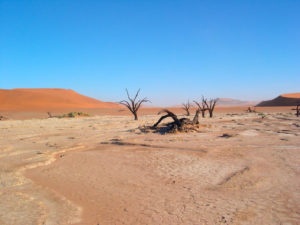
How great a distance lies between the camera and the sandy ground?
2570mm

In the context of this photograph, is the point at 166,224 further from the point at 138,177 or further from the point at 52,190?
the point at 52,190

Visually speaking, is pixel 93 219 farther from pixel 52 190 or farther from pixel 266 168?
pixel 266 168

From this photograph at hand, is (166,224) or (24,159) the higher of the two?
(24,159)

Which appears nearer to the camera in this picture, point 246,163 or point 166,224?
point 166,224

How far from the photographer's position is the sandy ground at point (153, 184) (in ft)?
8.43

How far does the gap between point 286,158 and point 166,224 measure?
3.54m

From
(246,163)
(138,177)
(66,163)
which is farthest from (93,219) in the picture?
(246,163)

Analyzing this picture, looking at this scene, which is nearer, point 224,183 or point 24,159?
point 224,183

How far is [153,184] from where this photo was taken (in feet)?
11.6

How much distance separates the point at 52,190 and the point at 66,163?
1.42 m

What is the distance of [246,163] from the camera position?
4434 millimetres

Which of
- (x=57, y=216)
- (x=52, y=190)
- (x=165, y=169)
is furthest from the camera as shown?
(x=165, y=169)

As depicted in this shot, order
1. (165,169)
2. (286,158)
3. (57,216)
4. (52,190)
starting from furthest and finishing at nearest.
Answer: (286,158) < (165,169) < (52,190) < (57,216)

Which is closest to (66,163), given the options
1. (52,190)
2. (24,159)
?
(24,159)
